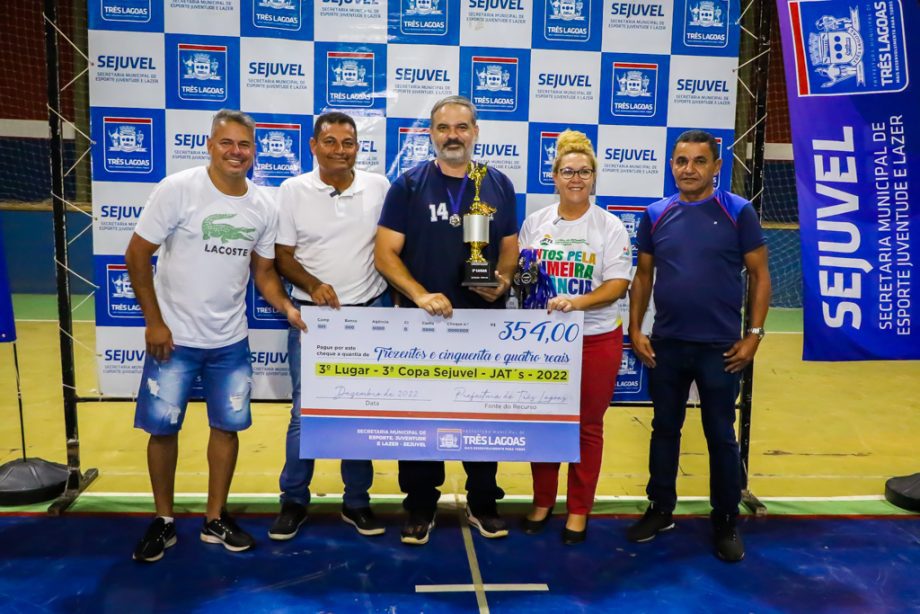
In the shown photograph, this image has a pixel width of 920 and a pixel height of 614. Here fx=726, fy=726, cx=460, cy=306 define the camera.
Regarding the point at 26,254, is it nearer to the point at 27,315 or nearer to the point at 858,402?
the point at 27,315

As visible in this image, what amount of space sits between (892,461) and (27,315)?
359 inches

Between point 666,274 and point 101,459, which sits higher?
point 666,274

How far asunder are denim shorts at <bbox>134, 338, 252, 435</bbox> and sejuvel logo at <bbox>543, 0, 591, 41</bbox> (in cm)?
212

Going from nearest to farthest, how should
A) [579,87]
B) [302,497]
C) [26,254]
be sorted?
[302,497] → [579,87] → [26,254]

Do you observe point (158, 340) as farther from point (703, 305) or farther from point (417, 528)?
point (703, 305)

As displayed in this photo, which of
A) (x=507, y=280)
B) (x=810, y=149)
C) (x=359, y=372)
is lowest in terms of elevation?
(x=359, y=372)

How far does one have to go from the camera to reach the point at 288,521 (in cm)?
331

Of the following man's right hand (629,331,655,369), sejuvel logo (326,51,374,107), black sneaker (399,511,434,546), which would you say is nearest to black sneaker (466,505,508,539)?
black sneaker (399,511,434,546)

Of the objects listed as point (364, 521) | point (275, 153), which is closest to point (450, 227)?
point (275, 153)

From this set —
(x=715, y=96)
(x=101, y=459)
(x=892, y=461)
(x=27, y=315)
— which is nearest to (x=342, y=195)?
(x=715, y=96)

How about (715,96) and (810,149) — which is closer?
(810,149)

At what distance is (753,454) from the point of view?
467cm

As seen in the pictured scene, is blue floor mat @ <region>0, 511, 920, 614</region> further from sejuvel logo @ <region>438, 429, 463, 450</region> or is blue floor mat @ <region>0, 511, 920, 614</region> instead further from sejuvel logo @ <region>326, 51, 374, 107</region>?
sejuvel logo @ <region>326, 51, 374, 107</region>

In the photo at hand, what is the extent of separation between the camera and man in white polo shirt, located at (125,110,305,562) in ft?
9.61
